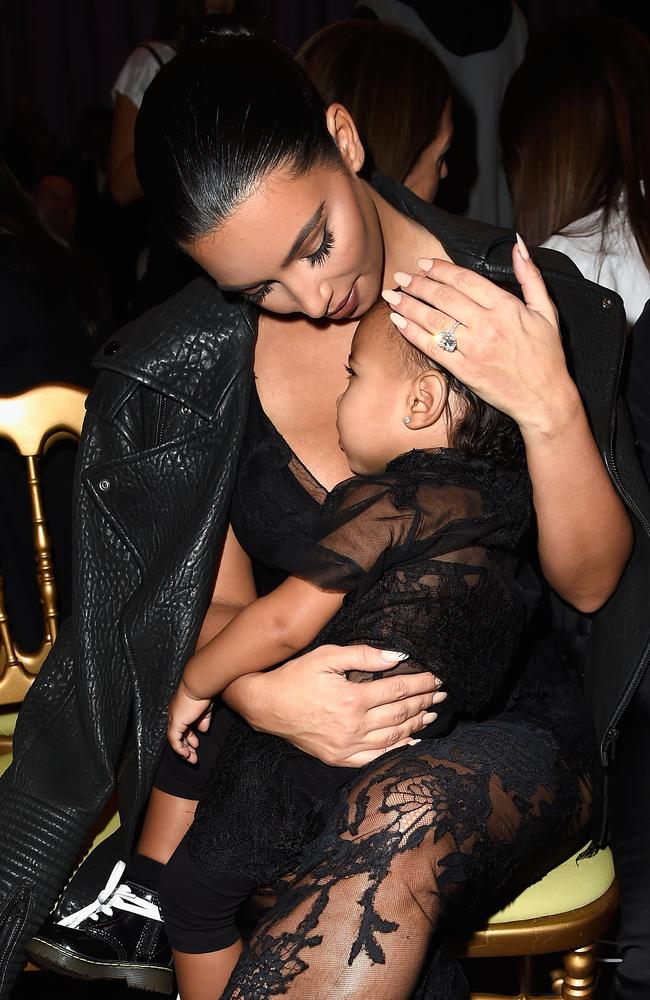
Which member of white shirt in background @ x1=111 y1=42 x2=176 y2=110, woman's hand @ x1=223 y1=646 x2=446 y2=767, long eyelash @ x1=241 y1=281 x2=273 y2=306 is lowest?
woman's hand @ x1=223 y1=646 x2=446 y2=767

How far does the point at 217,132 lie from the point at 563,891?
114 cm

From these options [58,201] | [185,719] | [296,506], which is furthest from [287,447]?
[58,201]

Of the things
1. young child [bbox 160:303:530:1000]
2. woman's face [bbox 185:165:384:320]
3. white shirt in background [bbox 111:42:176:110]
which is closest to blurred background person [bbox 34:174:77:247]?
white shirt in background [bbox 111:42:176:110]

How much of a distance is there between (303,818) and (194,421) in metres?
0.65

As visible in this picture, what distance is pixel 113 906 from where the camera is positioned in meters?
1.60

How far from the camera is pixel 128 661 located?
1678 mm

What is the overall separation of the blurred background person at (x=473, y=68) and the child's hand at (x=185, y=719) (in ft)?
7.52

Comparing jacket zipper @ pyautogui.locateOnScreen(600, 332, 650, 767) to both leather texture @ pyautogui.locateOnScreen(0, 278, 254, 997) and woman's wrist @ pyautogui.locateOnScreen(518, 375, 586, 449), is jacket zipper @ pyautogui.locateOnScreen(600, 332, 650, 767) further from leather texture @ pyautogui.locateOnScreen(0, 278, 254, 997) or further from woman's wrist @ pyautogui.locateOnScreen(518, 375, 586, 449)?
leather texture @ pyautogui.locateOnScreen(0, 278, 254, 997)

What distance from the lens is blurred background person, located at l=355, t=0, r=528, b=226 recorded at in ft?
10.5

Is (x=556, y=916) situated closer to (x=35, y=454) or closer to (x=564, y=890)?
(x=564, y=890)

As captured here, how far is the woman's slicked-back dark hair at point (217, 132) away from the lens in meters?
1.36

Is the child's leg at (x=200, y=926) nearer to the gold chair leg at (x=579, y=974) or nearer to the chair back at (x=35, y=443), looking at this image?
the gold chair leg at (x=579, y=974)

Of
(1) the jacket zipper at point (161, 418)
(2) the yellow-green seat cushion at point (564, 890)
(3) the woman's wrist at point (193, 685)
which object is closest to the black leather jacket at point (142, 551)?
(1) the jacket zipper at point (161, 418)

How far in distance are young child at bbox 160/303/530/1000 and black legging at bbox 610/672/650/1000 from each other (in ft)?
0.96
